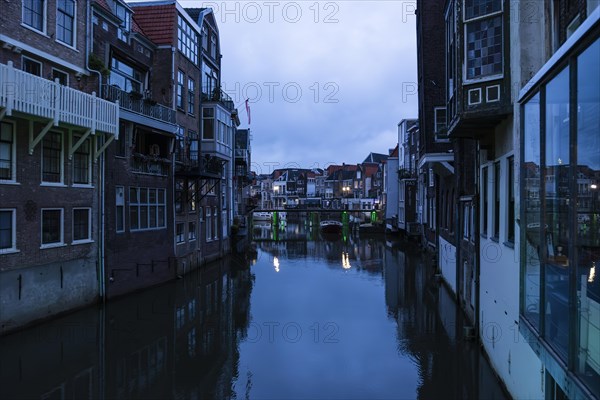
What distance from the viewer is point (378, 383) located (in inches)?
462

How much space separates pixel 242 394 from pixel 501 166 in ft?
28.1

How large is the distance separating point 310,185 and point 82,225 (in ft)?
366

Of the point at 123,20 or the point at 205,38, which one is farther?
the point at 205,38

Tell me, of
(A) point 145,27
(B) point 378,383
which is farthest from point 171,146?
(B) point 378,383

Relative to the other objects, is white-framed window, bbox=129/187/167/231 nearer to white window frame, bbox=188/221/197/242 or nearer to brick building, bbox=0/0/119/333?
brick building, bbox=0/0/119/333

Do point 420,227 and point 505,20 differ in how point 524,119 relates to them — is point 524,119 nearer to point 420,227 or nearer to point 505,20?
point 505,20

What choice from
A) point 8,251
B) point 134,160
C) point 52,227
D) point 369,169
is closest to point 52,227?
point 52,227

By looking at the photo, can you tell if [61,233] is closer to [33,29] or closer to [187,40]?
[33,29]

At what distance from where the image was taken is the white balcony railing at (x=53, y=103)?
1338 cm

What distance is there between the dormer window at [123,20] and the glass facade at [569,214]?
20.1m

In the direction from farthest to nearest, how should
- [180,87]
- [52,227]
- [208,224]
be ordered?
1. [208,224]
2. [180,87]
3. [52,227]

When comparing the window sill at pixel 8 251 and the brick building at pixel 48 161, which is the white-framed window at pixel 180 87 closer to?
the brick building at pixel 48 161

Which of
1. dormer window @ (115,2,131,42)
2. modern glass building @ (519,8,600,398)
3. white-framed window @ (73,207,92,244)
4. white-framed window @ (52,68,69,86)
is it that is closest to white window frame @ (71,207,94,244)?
white-framed window @ (73,207,92,244)

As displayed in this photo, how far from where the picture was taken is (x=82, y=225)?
1834cm
